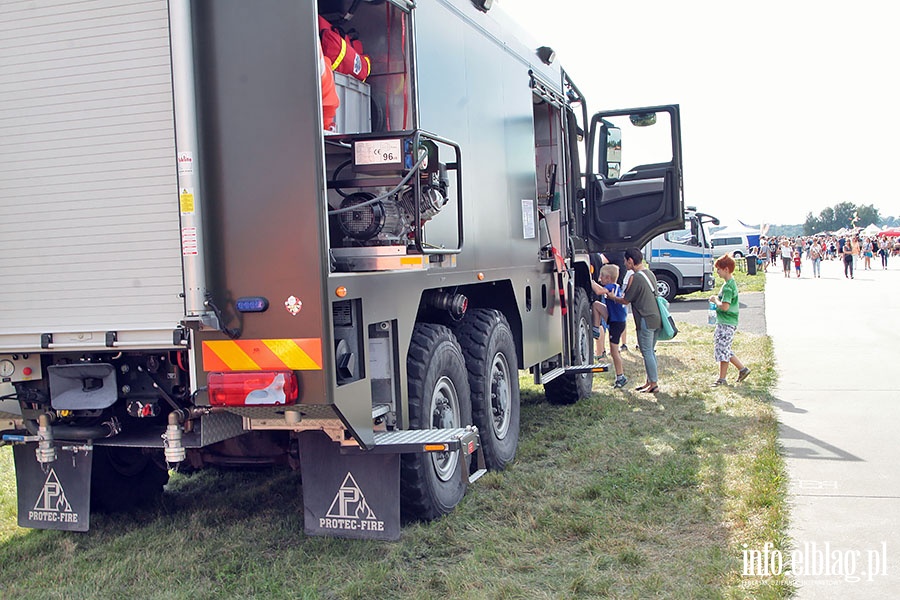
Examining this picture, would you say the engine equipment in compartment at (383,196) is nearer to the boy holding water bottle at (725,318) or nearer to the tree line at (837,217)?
the boy holding water bottle at (725,318)

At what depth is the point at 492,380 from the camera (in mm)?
6789

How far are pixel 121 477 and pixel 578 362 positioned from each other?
5.06m

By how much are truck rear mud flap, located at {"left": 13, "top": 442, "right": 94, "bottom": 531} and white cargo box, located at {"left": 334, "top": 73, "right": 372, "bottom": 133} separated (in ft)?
7.53

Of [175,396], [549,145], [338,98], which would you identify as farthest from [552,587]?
[549,145]

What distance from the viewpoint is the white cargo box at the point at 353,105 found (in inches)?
192

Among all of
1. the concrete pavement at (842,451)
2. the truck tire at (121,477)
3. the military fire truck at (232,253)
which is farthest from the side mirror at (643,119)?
the truck tire at (121,477)

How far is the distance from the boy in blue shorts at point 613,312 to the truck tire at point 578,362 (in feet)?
1.16

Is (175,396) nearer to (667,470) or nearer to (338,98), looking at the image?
(338,98)

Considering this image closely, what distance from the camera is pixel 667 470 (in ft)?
21.4

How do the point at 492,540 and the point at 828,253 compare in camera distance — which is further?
the point at 828,253

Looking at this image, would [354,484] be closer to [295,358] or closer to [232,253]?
[295,358]

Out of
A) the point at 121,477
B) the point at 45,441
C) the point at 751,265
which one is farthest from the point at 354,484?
the point at 751,265

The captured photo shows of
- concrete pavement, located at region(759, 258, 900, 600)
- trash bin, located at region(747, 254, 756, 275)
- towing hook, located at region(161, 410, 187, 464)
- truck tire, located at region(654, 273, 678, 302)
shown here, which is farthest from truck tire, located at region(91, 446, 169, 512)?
trash bin, located at region(747, 254, 756, 275)

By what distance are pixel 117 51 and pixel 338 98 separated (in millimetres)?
1094
